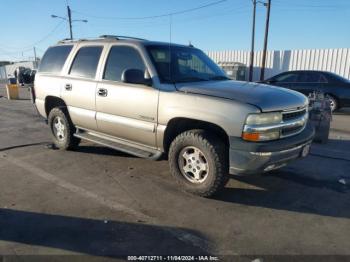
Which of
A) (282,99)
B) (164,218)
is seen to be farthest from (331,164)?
(164,218)

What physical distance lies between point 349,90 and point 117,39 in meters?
9.30

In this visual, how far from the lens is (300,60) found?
65.6ft

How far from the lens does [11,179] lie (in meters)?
4.55

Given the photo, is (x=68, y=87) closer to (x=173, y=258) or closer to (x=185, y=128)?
(x=185, y=128)

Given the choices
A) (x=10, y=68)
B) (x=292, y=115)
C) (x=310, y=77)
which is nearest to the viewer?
(x=292, y=115)

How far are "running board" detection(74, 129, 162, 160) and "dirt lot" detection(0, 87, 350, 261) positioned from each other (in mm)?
397

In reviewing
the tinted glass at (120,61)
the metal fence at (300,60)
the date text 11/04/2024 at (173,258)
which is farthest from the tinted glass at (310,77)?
the date text 11/04/2024 at (173,258)

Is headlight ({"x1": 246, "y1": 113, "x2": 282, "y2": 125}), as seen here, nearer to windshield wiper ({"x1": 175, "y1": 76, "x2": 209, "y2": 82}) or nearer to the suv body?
the suv body

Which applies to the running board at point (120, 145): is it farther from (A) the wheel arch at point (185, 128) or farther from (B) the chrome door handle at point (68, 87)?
(B) the chrome door handle at point (68, 87)

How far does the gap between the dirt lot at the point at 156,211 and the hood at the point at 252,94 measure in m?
1.23

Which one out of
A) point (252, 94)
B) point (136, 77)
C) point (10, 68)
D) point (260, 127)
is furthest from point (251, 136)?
point (10, 68)

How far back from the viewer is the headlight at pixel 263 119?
11.1 feet

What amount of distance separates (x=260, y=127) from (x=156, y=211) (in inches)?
60.4

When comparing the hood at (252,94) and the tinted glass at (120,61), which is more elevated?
the tinted glass at (120,61)
